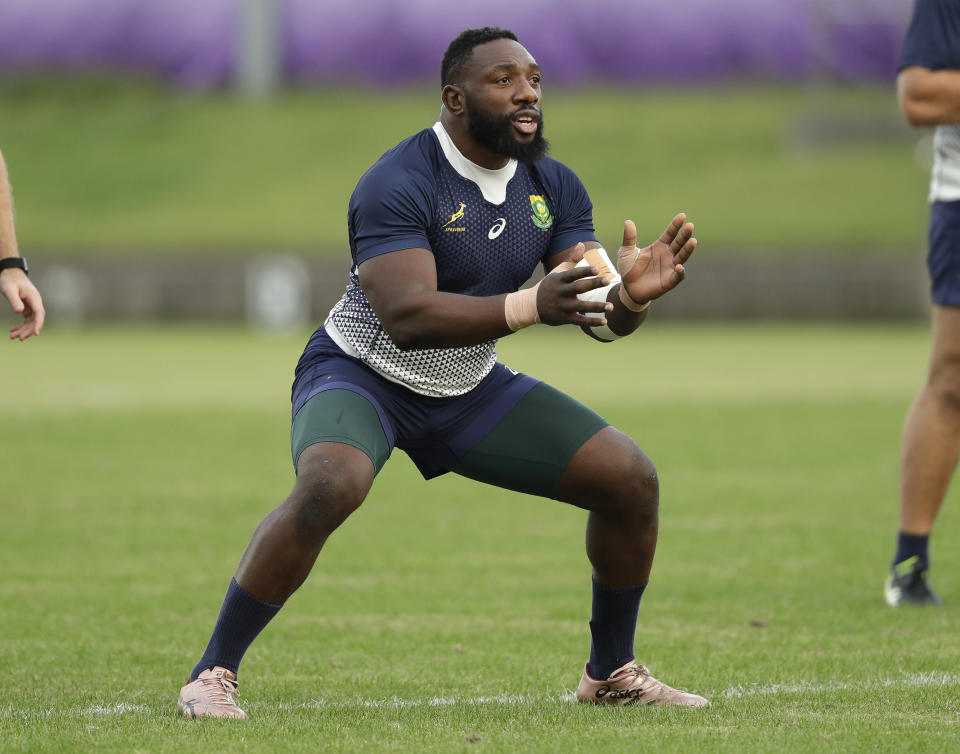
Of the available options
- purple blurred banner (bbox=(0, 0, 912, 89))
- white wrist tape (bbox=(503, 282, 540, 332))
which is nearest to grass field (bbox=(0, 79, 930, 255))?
purple blurred banner (bbox=(0, 0, 912, 89))

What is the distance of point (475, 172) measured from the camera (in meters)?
5.16

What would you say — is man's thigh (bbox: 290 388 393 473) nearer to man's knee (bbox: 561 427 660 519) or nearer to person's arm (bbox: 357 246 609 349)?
person's arm (bbox: 357 246 609 349)

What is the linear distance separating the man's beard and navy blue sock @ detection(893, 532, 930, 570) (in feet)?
9.05

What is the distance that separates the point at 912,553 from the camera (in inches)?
271

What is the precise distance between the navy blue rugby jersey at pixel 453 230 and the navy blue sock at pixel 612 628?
82cm

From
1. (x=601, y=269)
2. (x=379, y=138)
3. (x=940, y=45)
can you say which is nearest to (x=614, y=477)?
(x=601, y=269)

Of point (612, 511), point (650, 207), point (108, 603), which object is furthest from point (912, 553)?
point (650, 207)

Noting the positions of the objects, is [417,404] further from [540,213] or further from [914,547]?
[914,547]

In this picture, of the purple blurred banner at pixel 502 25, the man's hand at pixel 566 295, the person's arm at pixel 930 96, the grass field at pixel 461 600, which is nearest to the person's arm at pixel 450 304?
the man's hand at pixel 566 295

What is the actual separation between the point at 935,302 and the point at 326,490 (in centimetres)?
321

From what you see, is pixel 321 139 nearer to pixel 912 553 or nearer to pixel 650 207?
pixel 650 207

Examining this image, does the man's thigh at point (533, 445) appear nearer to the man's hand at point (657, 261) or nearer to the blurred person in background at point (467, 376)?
the blurred person in background at point (467, 376)

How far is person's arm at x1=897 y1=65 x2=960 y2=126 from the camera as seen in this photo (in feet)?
21.4

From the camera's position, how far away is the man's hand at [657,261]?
5008 mm
